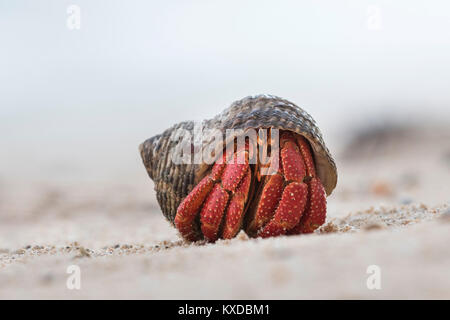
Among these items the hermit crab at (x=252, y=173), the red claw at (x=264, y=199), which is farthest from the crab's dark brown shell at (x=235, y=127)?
the red claw at (x=264, y=199)

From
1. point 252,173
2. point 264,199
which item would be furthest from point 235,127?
point 264,199

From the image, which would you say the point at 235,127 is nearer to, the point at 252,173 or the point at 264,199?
the point at 252,173

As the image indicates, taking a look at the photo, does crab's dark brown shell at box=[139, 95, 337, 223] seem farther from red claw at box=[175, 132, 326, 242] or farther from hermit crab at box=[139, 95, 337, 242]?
red claw at box=[175, 132, 326, 242]

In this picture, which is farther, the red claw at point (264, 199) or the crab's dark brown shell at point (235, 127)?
the crab's dark brown shell at point (235, 127)

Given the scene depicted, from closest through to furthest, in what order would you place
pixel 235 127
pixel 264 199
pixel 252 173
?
pixel 264 199 → pixel 235 127 → pixel 252 173

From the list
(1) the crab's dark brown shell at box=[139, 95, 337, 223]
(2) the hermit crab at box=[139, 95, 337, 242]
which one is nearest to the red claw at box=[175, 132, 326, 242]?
(2) the hermit crab at box=[139, 95, 337, 242]

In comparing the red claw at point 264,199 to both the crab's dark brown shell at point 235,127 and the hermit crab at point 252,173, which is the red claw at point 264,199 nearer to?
the hermit crab at point 252,173
